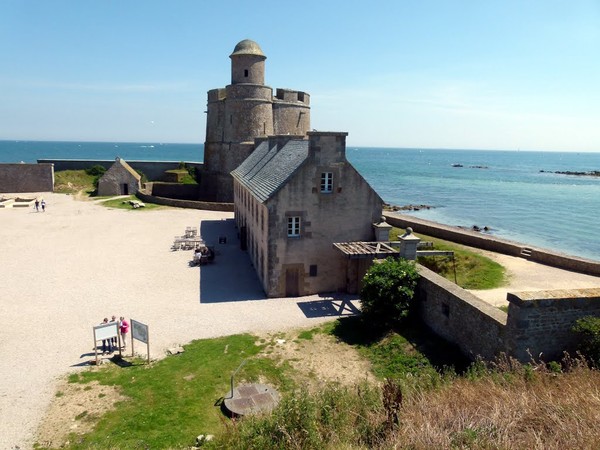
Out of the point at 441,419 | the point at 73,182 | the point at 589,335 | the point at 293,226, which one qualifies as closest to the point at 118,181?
the point at 73,182

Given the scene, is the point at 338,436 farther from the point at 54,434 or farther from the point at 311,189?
the point at 311,189

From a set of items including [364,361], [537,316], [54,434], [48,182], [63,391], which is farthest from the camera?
[48,182]

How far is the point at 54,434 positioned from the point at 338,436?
7915mm

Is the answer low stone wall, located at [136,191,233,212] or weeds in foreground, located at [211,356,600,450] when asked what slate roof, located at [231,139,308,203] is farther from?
low stone wall, located at [136,191,233,212]

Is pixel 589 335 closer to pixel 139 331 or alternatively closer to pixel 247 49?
pixel 139 331

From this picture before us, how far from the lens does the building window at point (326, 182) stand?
20984mm

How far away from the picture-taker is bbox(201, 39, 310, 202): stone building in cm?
4556


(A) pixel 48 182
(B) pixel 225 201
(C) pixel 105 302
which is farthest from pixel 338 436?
(A) pixel 48 182

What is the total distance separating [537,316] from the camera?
39.2ft

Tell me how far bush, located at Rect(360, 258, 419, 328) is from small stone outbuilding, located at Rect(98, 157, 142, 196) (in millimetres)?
43514

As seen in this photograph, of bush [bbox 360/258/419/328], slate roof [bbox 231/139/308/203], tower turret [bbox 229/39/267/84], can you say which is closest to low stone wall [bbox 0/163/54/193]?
tower turret [bbox 229/39/267/84]

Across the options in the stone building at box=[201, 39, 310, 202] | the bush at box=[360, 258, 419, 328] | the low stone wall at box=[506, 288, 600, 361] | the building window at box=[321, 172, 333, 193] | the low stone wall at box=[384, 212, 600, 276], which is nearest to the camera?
the low stone wall at box=[506, 288, 600, 361]

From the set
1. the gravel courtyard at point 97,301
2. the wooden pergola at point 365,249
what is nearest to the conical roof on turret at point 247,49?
the gravel courtyard at point 97,301

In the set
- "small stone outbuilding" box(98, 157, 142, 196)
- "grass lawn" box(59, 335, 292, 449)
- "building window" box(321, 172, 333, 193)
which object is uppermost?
"building window" box(321, 172, 333, 193)
